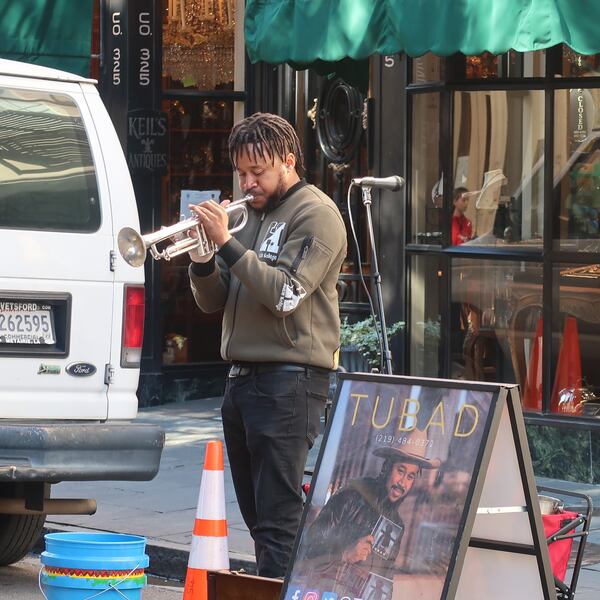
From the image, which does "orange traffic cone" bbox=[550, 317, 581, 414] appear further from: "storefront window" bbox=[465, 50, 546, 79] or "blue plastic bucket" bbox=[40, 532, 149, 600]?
"blue plastic bucket" bbox=[40, 532, 149, 600]

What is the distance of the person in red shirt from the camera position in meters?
9.55

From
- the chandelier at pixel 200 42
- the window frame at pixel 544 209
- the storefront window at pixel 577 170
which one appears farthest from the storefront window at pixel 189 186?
the storefront window at pixel 577 170

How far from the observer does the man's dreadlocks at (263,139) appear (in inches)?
210

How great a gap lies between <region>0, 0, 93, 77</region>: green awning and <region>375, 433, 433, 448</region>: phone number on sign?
7777 millimetres

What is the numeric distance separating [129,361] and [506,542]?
2.41 metres

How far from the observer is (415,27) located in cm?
826

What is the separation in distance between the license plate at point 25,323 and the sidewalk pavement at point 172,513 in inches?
25.0

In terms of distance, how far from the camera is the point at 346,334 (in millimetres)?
10164

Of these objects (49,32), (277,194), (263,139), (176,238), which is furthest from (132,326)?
(49,32)

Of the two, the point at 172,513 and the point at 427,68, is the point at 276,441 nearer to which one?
the point at 172,513

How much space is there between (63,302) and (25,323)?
183mm

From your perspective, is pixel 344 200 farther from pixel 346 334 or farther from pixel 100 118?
pixel 100 118

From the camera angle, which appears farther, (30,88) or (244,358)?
(30,88)

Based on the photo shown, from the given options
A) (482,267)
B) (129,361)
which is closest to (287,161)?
(129,361)
